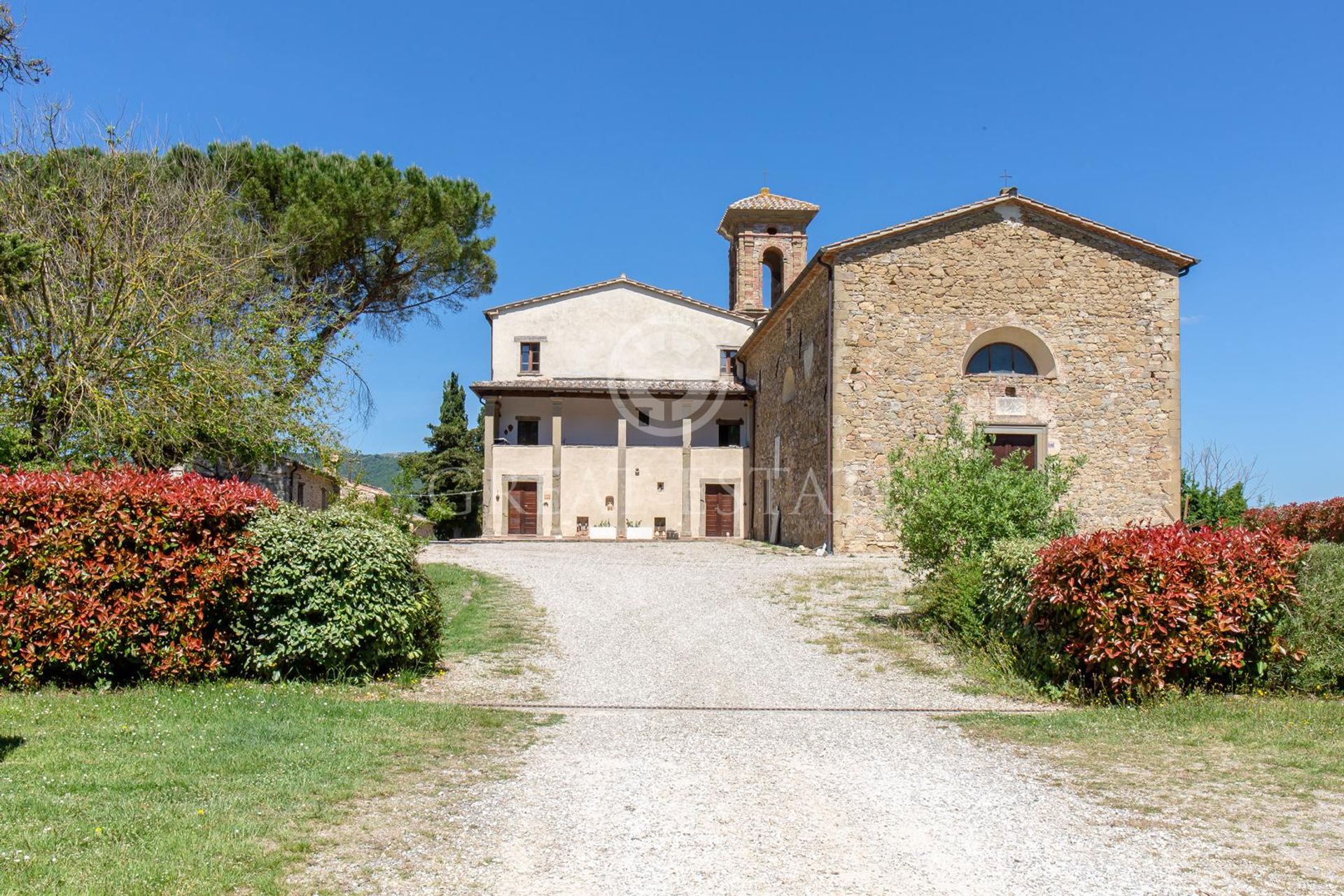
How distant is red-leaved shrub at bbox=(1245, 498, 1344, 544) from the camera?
54.7 ft

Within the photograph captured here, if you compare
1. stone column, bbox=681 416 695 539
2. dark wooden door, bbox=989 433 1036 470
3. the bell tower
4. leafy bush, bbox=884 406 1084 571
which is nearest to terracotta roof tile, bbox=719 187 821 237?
the bell tower

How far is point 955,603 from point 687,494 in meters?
22.2

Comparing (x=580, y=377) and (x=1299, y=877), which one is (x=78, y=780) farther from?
(x=580, y=377)

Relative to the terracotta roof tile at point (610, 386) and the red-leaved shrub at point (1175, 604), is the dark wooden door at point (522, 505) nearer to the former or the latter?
the terracotta roof tile at point (610, 386)

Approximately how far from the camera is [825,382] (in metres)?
20.9

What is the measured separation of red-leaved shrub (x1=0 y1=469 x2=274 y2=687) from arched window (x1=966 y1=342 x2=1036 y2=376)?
1643cm

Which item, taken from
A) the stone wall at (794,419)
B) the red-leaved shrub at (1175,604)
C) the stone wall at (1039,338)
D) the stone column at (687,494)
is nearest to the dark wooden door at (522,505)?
the stone column at (687,494)

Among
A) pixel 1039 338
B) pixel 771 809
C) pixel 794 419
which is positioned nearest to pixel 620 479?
pixel 794 419

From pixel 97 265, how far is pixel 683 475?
21526mm

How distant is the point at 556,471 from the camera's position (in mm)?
32188

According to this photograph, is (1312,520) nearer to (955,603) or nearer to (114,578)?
(955,603)

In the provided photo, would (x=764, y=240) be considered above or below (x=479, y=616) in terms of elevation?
above

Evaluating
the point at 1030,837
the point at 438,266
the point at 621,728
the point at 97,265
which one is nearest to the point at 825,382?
the point at 438,266

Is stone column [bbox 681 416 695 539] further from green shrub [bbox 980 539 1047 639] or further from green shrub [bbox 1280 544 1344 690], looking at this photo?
green shrub [bbox 1280 544 1344 690]
